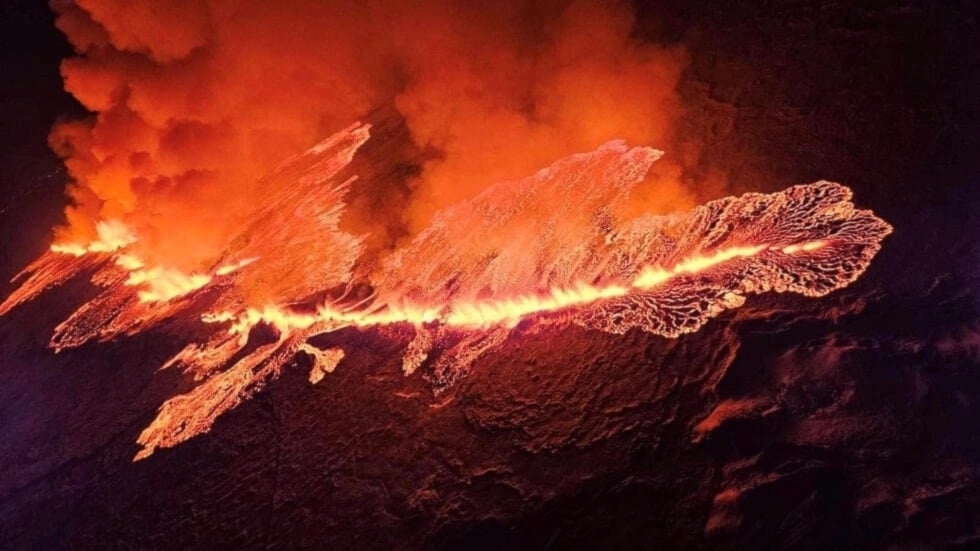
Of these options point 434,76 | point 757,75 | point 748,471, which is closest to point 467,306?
point 748,471

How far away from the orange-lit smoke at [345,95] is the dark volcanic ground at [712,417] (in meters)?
1.18

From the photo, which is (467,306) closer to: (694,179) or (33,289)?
(694,179)

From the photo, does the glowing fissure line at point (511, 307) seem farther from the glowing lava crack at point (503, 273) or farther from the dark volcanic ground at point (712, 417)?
the dark volcanic ground at point (712, 417)

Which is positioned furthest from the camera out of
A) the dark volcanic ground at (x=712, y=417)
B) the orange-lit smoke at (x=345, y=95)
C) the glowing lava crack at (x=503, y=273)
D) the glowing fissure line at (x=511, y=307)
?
the orange-lit smoke at (x=345, y=95)

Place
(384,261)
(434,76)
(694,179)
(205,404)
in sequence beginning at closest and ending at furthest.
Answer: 1. (694,179)
2. (205,404)
3. (384,261)
4. (434,76)

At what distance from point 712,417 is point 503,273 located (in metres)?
2.37

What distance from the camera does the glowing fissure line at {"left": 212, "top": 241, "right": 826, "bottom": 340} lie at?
13.8 feet

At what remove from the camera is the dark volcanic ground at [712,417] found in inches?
113

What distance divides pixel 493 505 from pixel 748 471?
4.64ft

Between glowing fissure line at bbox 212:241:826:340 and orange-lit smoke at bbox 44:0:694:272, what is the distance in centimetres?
139

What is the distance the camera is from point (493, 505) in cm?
345

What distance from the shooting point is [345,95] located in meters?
11.6

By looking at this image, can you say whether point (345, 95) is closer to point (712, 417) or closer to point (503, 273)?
point (503, 273)

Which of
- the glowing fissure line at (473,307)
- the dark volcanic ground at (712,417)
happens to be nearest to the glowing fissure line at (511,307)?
the glowing fissure line at (473,307)
